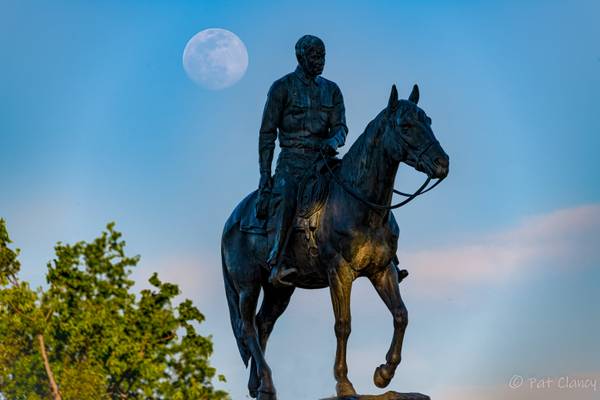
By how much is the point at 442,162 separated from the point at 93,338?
25.5 metres

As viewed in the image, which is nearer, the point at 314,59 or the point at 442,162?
the point at 442,162

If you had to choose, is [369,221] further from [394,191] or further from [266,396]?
[266,396]

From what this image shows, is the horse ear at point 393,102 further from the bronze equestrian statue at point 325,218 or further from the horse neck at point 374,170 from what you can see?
the horse neck at point 374,170

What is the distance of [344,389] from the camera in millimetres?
14859

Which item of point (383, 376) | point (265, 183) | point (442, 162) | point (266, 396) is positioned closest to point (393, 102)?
point (442, 162)

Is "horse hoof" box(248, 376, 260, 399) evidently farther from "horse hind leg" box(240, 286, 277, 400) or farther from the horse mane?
the horse mane

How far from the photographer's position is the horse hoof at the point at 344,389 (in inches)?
583

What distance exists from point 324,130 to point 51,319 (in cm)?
2437

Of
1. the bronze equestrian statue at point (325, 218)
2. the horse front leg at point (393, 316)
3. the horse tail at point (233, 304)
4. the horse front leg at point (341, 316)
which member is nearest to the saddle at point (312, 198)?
the bronze equestrian statue at point (325, 218)

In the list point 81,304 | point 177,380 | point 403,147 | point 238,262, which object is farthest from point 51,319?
point 403,147

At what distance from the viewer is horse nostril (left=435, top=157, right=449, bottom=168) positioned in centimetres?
1422

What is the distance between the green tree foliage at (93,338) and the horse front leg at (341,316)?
21191 millimetres

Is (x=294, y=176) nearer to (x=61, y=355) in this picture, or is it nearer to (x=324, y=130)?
(x=324, y=130)

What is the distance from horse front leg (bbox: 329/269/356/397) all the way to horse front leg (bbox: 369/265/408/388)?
342 mm
